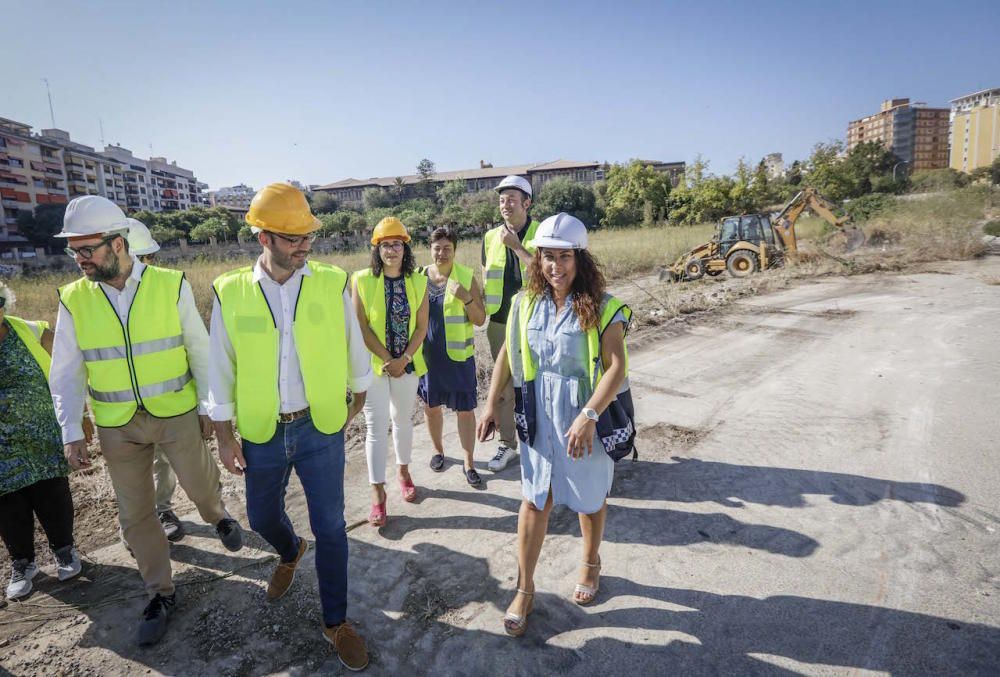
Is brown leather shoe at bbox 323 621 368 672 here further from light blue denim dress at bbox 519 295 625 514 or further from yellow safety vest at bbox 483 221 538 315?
yellow safety vest at bbox 483 221 538 315

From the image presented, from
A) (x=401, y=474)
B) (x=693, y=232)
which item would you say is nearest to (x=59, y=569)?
(x=401, y=474)

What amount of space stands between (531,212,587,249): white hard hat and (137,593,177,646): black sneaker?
8.36ft

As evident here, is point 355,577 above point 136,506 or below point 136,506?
below

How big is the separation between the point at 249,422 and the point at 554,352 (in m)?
1.36

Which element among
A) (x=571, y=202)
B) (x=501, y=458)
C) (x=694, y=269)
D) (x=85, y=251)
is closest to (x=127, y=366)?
(x=85, y=251)

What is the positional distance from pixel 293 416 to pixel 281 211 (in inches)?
34.5

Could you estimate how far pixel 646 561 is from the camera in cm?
295

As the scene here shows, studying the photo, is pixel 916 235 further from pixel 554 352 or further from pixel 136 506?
pixel 136 506

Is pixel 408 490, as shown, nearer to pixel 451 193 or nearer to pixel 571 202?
pixel 571 202

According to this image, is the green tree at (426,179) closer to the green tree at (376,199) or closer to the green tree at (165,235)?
the green tree at (376,199)

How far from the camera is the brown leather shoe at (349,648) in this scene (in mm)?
2277

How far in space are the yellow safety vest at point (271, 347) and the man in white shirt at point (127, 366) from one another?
64 centimetres

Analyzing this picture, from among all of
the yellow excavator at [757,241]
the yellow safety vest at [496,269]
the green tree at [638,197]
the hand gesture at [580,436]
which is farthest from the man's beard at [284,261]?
the green tree at [638,197]

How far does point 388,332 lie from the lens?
3482mm
